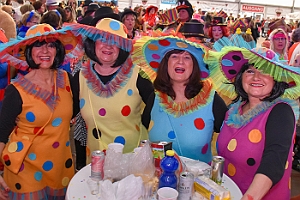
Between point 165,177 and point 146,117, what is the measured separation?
2.74ft

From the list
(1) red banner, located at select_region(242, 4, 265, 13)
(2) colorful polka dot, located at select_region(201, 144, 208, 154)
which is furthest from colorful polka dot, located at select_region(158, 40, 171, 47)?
(1) red banner, located at select_region(242, 4, 265, 13)

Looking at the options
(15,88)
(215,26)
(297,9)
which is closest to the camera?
(15,88)

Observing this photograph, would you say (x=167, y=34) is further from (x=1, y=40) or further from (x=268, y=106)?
(x=1, y=40)

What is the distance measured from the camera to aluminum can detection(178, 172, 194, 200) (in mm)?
1508

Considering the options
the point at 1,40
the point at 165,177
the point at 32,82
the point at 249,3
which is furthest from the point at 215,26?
the point at 249,3

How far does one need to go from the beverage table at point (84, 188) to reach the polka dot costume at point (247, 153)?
4.3 inches

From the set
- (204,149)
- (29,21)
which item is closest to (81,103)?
(204,149)

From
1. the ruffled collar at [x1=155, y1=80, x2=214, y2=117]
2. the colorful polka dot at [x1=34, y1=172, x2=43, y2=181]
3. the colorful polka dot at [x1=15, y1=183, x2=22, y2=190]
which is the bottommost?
the colorful polka dot at [x1=15, y1=183, x2=22, y2=190]

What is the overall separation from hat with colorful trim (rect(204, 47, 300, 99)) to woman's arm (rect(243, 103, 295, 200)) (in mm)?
155

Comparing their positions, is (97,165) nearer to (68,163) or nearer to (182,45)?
(68,163)

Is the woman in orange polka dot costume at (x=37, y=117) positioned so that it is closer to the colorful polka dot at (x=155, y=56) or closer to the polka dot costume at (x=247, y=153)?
the colorful polka dot at (x=155, y=56)

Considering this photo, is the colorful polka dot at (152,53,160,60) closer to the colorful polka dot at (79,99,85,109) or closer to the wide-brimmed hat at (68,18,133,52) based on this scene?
the wide-brimmed hat at (68,18,133,52)

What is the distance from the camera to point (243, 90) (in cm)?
203

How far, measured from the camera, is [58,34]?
6.88ft
